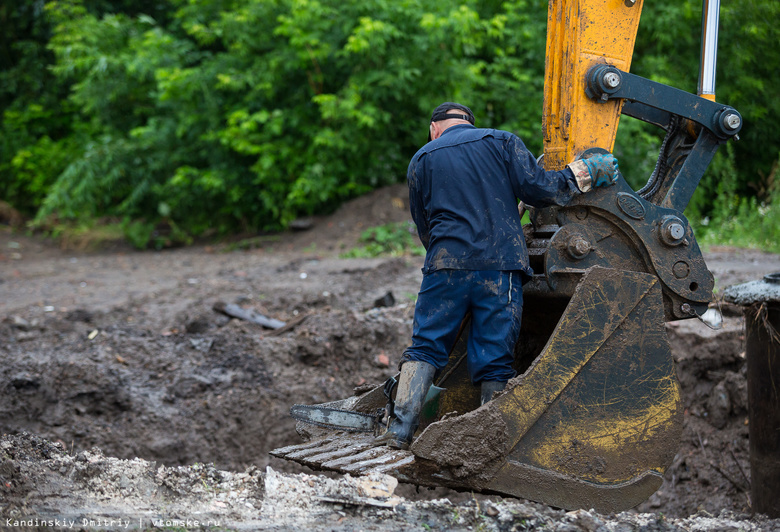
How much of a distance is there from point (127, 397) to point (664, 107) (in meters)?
4.16

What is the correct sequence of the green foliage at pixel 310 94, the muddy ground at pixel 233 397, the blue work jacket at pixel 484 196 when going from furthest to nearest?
the green foliage at pixel 310 94 → the blue work jacket at pixel 484 196 → the muddy ground at pixel 233 397

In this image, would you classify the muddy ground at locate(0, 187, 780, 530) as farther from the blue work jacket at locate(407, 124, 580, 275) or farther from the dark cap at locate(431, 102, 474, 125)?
the dark cap at locate(431, 102, 474, 125)

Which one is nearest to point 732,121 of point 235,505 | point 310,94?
point 235,505

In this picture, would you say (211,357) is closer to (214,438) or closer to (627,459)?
(214,438)

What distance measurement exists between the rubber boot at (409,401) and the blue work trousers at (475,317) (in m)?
0.05

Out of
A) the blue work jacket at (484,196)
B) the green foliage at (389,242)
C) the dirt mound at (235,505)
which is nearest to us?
the dirt mound at (235,505)

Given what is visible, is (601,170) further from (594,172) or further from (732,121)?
(732,121)

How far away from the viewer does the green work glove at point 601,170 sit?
A: 3211 mm

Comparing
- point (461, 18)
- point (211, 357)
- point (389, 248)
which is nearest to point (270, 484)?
point (211, 357)

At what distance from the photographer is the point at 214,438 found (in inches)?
196

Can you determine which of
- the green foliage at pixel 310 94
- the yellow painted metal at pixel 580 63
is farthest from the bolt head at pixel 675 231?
the green foliage at pixel 310 94

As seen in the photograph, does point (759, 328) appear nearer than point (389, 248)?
Yes

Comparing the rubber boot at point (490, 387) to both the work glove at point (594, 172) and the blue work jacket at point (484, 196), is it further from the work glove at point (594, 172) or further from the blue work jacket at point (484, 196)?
the work glove at point (594, 172)

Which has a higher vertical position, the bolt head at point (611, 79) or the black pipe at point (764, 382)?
the bolt head at point (611, 79)
